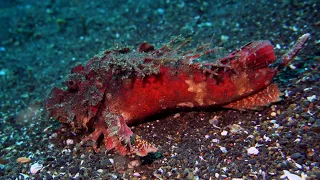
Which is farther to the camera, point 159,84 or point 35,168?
point 159,84

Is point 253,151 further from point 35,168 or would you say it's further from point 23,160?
point 23,160

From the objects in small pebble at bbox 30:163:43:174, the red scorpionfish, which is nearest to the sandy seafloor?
small pebble at bbox 30:163:43:174

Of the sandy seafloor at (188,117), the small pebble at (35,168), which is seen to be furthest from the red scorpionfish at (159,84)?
the small pebble at (35,168)

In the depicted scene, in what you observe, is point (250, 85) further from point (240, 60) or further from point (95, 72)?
point (95, 72)

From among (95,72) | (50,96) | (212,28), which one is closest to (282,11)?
(212,28)

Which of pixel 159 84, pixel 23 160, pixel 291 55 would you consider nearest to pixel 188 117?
pixel 159 84
